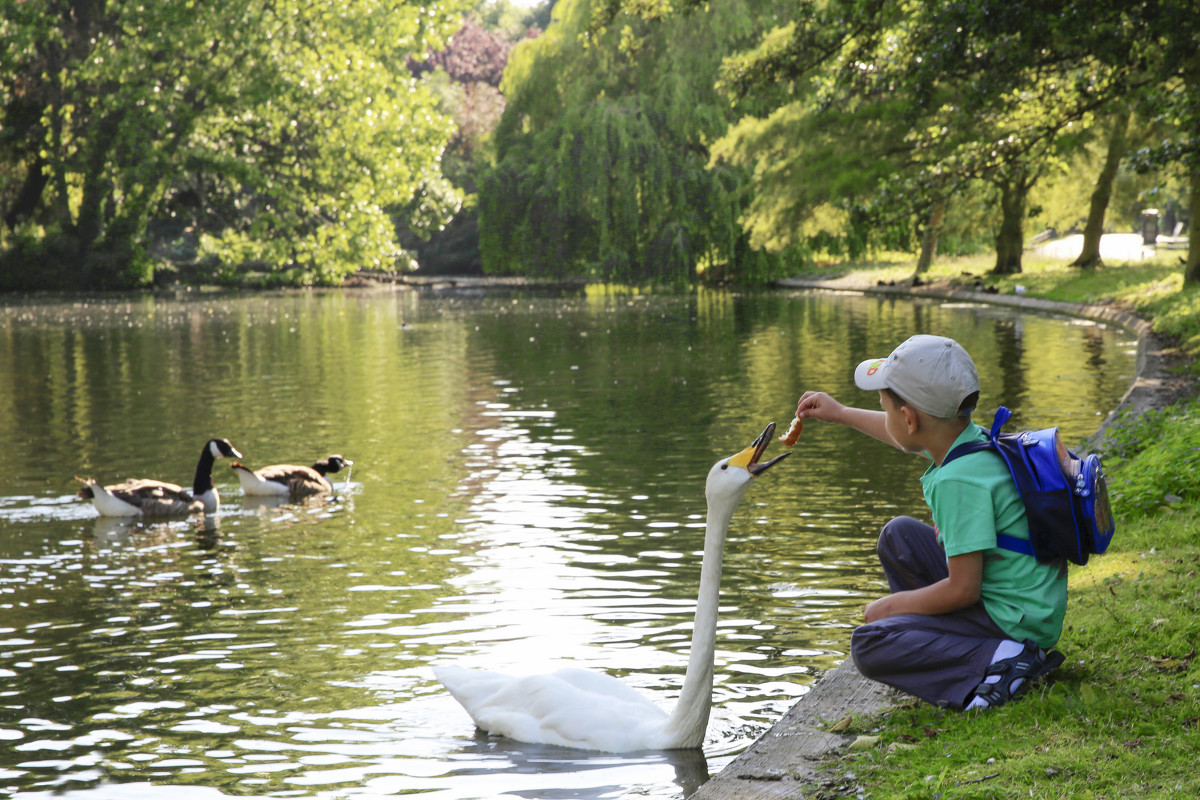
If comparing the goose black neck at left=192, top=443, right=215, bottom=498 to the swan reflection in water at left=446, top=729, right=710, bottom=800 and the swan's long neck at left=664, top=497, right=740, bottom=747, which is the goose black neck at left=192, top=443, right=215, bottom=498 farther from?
the swan's long neck at left=664, top=497, right=740, bottom=747

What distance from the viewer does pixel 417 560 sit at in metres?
8.98

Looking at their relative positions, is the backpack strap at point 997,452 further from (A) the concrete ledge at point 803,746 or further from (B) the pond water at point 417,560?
(B) the pond water at point 417,560

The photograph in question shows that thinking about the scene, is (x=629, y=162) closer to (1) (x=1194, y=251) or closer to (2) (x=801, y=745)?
(1) (x=1194, y=251)

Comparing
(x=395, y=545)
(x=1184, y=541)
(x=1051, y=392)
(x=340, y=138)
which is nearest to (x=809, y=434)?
(x=1051, y=392)

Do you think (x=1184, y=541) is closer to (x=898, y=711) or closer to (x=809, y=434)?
(x=898, y=711)

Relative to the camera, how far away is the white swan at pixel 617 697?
4867 mm

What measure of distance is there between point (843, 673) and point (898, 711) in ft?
1.91

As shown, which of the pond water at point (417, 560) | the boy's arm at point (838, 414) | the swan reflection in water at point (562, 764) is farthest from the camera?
the pond water at point (417, 560)

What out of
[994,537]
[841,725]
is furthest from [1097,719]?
[841,725]

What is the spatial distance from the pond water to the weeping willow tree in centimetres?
1724

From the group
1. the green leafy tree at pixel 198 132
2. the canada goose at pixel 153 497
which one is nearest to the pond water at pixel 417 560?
the canada goose at pixel 153 497

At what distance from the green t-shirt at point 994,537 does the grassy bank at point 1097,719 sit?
0.28 metres

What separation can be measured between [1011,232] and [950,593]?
34619mm

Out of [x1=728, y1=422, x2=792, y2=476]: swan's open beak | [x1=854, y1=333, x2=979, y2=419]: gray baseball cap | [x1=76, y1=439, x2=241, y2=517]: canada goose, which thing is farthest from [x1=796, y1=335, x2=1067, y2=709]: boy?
[x1=76, y1=439, x2=241, y2=517]: canada goose
